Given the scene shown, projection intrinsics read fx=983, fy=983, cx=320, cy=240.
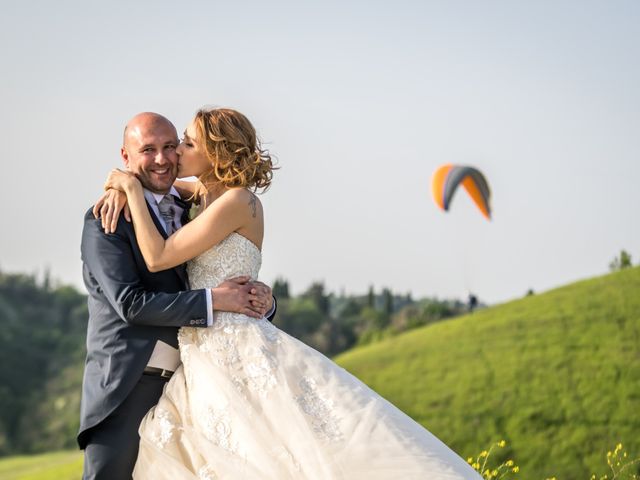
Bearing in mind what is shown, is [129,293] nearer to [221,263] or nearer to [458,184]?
[221,263]

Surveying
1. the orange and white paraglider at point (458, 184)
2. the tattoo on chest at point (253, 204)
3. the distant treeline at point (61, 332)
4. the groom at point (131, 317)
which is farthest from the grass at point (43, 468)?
the tattoo on chest at point (253, 204)

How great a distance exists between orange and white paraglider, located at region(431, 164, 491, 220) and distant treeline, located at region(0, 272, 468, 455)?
693 cm

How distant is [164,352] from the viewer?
17.5 feet

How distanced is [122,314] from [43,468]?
4229 centimetres

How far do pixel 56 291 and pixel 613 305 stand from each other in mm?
66929

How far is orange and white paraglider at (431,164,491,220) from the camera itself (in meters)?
45.2

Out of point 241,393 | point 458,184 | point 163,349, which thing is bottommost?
point 241,393

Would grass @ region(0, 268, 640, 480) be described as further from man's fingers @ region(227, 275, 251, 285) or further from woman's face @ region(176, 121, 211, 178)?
woman's face @ region(176, 121, 211, 178)

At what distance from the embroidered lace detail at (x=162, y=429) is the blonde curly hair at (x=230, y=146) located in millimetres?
1289

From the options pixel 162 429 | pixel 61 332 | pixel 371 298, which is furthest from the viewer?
pixel 61 332

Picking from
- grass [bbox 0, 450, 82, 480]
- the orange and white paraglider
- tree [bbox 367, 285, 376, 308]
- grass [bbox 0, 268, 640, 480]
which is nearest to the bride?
grass [bbox 0, 268, 640, 480]

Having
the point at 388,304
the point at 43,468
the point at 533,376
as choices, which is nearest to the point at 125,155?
the point at 533,376

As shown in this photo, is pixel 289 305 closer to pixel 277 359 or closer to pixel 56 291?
pixel 56 291

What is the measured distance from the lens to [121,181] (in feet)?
17.5
